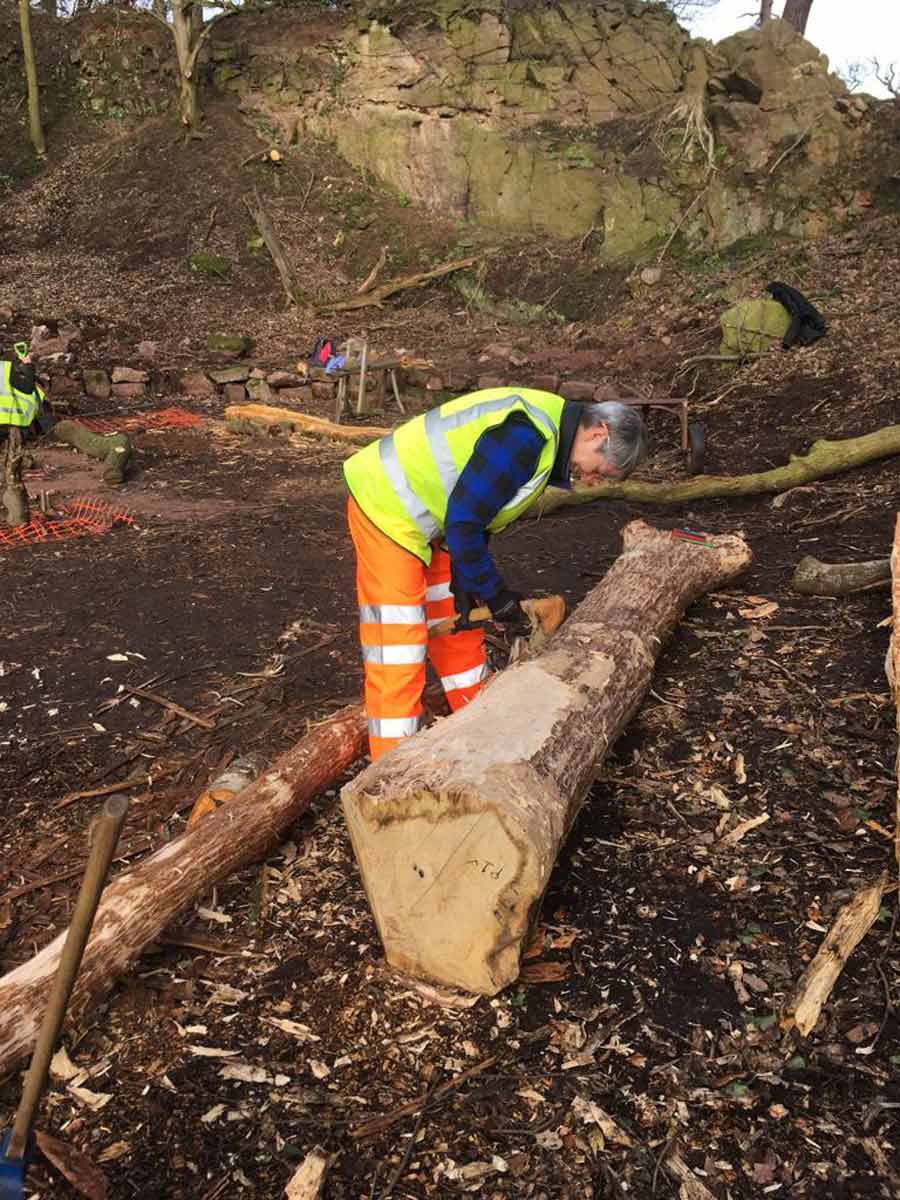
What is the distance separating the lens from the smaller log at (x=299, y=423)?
10.8 metres

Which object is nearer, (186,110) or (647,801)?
(647,801)

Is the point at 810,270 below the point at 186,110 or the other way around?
below

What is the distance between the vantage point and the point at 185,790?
3.62 meters

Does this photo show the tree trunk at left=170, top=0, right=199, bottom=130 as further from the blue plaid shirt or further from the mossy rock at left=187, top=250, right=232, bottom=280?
the blue plaid shirt

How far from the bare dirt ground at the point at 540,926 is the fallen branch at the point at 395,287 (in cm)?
982

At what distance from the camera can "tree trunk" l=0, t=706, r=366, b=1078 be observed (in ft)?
7.64

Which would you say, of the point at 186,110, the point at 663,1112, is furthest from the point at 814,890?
the point at 186,110

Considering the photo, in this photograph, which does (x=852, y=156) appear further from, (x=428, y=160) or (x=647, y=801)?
(x=647, y=801)

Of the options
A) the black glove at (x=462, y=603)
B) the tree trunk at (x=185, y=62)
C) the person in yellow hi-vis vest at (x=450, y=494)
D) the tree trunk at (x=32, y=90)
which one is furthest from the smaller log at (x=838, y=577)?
the tree trunk at (x=32, y=90)

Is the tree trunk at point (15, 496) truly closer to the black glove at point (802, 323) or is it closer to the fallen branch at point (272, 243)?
the black glove at point (802, 323)

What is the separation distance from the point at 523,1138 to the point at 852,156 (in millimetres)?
15759

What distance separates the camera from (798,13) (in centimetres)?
1827

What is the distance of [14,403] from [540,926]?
833 cm

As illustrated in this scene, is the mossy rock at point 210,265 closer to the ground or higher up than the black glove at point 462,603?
higher up
